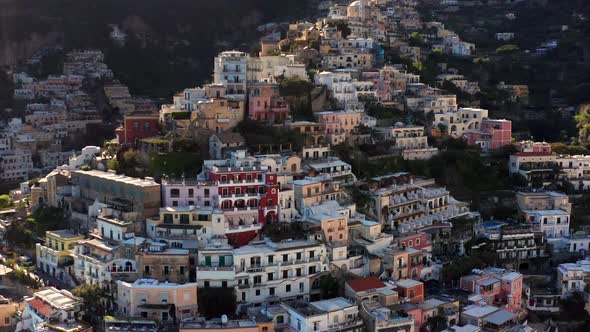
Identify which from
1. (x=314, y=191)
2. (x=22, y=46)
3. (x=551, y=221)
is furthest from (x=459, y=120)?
(x=22, y=46)

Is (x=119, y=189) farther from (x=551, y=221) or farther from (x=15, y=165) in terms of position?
(x=15, y=165)

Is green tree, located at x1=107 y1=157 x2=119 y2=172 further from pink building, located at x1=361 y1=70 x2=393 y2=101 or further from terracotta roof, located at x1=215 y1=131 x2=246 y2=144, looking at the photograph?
pink building, located at x1=361 y1=70 x2=393 y2=101

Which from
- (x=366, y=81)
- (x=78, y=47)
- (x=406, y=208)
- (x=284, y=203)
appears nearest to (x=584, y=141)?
(x=366, y=81)

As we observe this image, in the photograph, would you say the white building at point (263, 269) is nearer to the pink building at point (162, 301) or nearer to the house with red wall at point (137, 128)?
the pink building at point (162, 301)

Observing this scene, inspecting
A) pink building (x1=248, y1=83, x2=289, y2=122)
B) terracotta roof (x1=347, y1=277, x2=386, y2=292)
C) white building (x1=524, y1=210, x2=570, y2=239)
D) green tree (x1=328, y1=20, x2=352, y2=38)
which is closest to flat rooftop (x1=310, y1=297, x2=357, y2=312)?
terracotta roof (x1=347, y1=277, x2=386, y2=292)

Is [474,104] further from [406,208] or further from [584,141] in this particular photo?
[406,208]

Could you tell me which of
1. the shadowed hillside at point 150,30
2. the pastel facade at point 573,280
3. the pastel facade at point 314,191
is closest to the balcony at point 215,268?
the pastel facade at point 314,191
